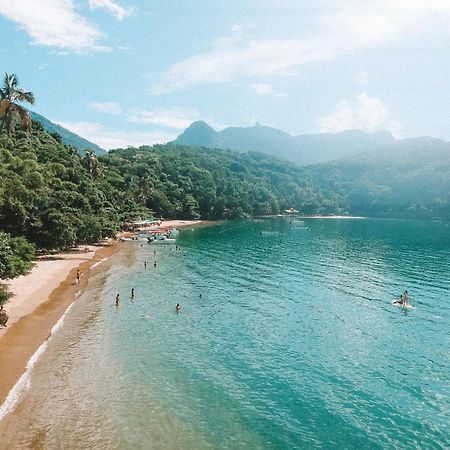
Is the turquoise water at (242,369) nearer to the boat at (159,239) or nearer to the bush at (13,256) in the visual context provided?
the bush at (13,256)

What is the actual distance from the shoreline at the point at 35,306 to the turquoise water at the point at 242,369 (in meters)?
1.31

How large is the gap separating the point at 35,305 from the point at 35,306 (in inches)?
13.6

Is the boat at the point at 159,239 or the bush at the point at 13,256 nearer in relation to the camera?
the bush at the point at 13,256

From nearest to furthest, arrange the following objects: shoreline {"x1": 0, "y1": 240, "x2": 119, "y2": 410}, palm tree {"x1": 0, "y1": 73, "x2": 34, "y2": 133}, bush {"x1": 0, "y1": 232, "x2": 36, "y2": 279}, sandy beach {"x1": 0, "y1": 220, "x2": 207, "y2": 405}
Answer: shoreline {"x1": 0, "y1": 240, "x2": 119, "y2": 410} < sandy beach {"x1": 0, "y1": 220, "x2": 207, "y2": 405} < bush {"x1": 0, "y1": 232, "x2": 36, "y2": 279} < palm tree {"x1": 0, "y1": 73, "x2": 34, "y2": 133}

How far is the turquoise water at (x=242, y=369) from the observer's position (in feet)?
74.8

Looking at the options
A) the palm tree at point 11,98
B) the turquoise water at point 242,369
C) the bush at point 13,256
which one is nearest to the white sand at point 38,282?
the bush at point 13,256

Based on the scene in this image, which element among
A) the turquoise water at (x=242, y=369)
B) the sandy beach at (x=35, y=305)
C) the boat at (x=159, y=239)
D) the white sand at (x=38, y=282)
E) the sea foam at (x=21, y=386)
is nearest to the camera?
the turquoise water at (x=242, y=369)

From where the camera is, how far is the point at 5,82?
64.0 metres

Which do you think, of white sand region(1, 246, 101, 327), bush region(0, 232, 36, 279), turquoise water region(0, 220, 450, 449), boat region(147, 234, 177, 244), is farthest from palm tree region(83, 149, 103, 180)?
bush region(0, 232, 36, 279)

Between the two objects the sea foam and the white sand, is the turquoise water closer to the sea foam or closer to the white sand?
the sea foam

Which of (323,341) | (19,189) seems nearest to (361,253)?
(323,341)

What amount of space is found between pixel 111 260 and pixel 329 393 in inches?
2101

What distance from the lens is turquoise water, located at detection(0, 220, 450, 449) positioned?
74.8ft

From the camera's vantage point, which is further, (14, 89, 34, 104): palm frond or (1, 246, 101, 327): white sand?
(14, 89, 34, 104): palm frond
